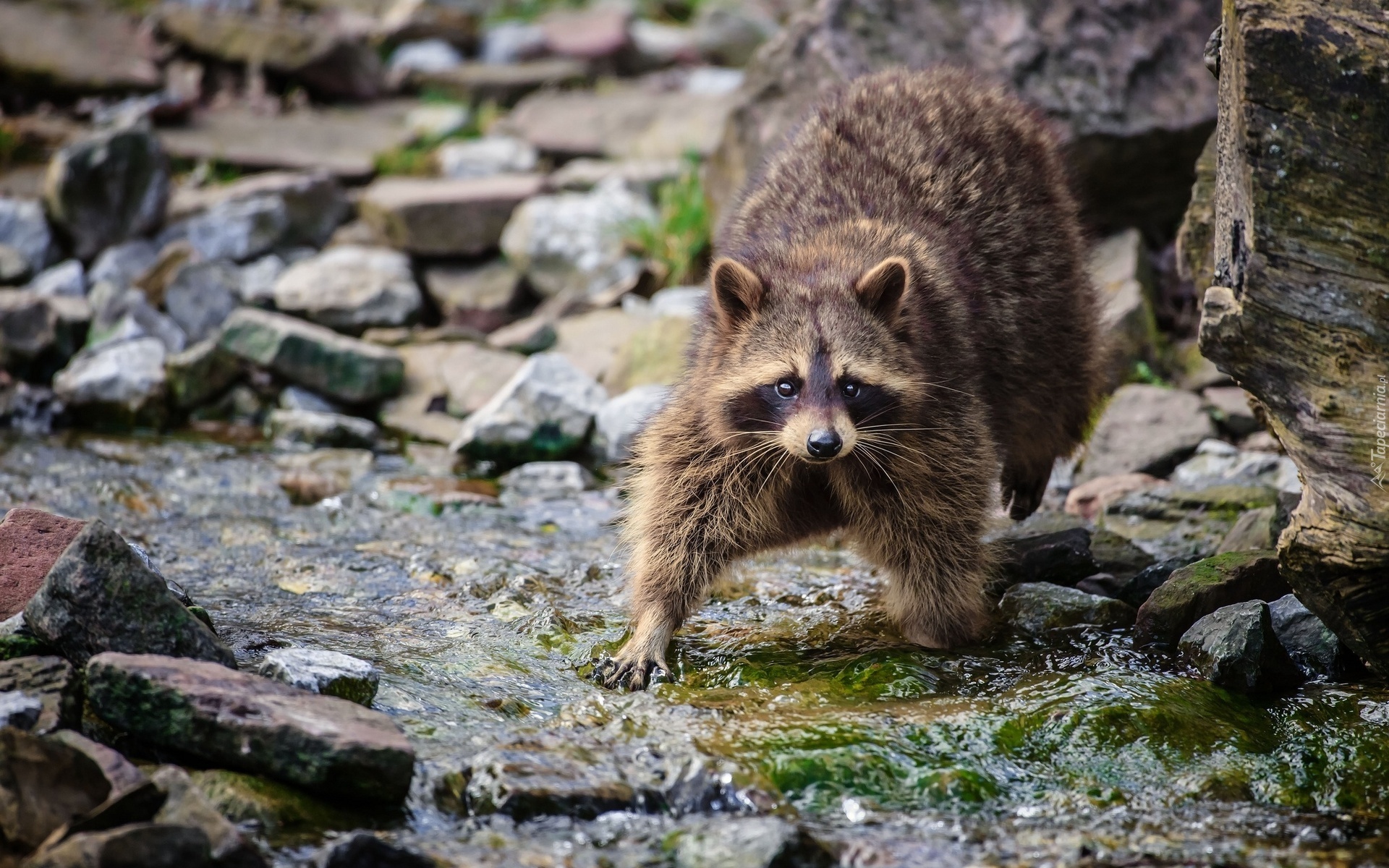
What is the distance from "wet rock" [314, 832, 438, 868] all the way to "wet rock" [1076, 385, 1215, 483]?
12.7 ft

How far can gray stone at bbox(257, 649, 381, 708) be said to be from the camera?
3230 mm

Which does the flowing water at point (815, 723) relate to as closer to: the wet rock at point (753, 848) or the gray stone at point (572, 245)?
the wet rock at point (753, 848)

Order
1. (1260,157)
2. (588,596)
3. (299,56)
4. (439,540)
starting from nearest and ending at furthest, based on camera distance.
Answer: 1. (1260,157)
2. (588,596)
3. (439,540)
4. (299,56)

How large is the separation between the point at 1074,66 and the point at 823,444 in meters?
3.97

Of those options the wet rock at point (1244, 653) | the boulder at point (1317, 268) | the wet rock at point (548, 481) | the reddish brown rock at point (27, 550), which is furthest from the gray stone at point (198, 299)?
the boulder at point (1317, 268)

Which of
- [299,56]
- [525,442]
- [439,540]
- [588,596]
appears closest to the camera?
[588,596]

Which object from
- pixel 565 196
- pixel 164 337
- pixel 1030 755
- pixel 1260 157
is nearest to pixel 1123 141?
pixel 565 196

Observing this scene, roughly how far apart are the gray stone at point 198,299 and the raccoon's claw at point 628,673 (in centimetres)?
431

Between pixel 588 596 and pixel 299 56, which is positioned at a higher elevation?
pixel 299 56

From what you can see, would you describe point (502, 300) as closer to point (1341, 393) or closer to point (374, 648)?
point (374, 648)

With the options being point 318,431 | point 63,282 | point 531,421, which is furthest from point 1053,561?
point 63,282

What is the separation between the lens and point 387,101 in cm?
1020

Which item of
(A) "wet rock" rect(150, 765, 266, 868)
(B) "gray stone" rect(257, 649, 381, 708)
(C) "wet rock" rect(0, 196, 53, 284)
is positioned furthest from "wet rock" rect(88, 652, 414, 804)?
(C) "wet rock" rect(0, 196, 53, 284)

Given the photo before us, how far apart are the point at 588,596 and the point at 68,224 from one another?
16.4ft
